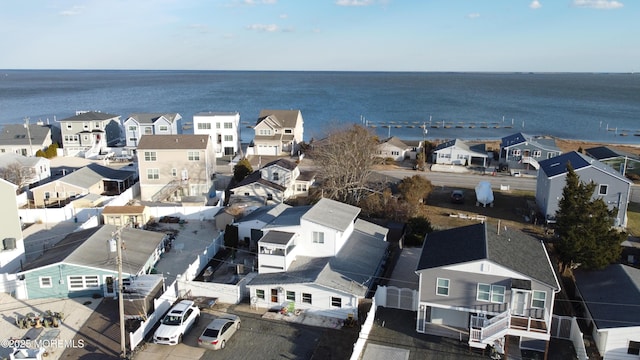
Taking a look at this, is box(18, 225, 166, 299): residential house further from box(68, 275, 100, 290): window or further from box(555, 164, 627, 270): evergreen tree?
box(555, 164, 627, 270): evergreen tree

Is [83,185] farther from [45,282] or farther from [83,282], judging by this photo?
[83,282]

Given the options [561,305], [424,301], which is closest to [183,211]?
[424,301]

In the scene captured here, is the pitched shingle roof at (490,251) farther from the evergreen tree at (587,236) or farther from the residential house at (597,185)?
the residential house at (597,185)

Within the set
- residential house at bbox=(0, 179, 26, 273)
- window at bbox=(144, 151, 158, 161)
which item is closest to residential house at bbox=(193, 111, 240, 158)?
window at bbox=(144, 151, 158, 161)

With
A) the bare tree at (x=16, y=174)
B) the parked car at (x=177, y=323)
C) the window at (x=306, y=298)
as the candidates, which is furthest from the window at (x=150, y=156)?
the window at (x=306, y=298)

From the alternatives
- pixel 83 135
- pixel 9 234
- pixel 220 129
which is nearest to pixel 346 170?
pixel 9 234

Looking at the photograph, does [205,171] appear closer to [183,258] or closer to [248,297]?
[183,258]
